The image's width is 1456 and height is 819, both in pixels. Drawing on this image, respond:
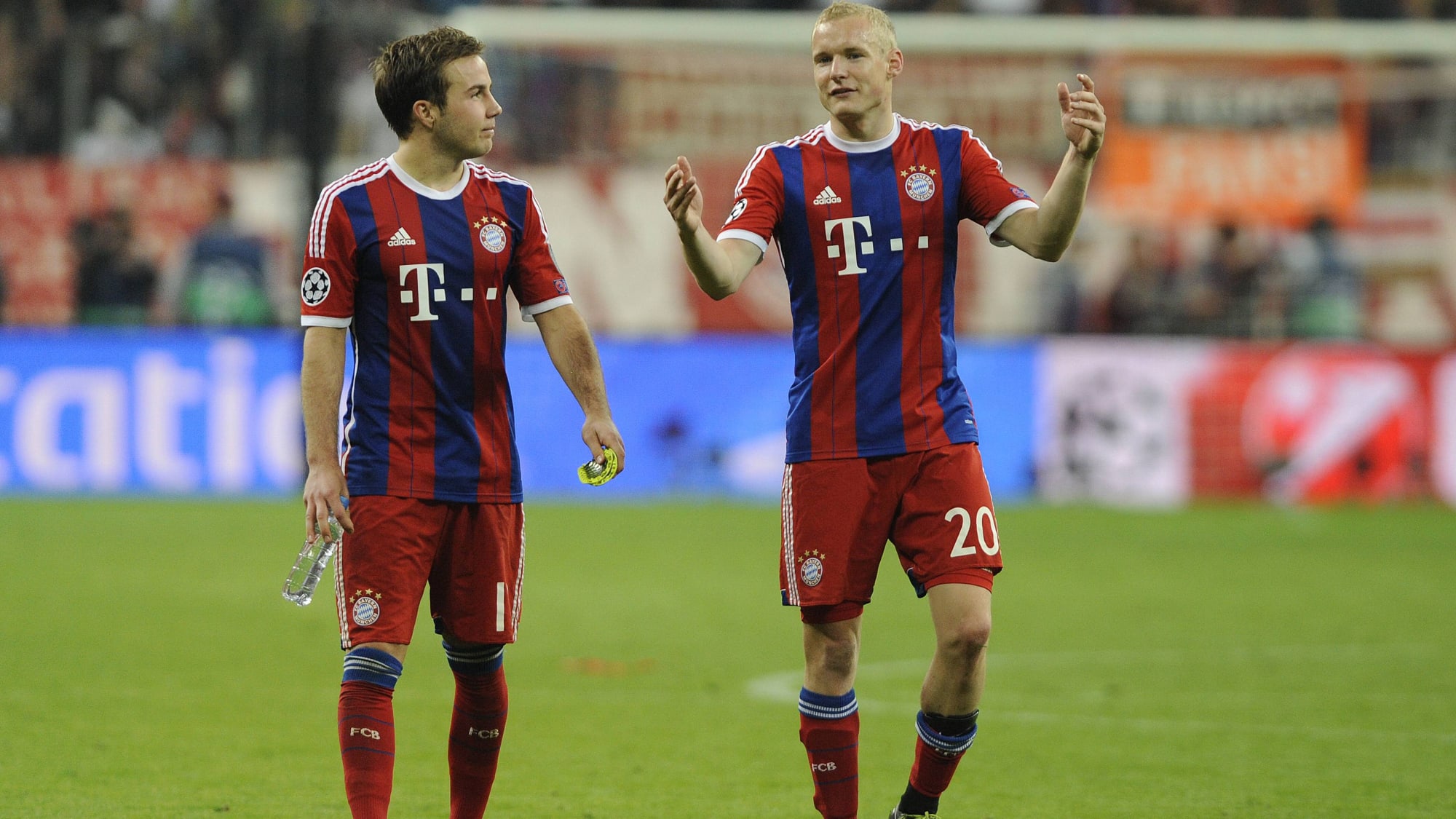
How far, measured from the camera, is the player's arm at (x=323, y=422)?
477 cm

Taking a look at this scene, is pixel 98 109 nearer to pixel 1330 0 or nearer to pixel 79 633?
pixel 79 633

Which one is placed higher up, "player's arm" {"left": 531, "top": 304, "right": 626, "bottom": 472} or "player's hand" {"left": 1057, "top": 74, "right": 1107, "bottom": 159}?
"player's hand" {"left": 1057, "top": 74, "right": 1107, "bottom": 159}

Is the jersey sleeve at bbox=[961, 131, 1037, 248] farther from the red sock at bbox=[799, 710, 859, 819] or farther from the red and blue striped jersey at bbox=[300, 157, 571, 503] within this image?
the red sock at bbox=[799, 710, 859, 819]

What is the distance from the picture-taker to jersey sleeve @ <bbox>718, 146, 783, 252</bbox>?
16.9 feet

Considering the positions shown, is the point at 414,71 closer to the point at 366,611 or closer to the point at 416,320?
the point at 416,320

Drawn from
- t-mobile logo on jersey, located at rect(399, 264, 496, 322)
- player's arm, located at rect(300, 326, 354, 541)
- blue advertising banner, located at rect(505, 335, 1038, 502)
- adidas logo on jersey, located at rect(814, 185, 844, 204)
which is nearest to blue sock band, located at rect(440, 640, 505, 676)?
player's arm, located at rect(300, 326, 354, 541)

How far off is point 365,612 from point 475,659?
43 centimetres

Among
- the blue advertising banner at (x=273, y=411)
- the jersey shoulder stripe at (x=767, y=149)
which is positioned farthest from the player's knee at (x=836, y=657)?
the blue advertising banner at (x=273, y=411)

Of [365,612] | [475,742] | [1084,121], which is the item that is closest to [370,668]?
[365,612]

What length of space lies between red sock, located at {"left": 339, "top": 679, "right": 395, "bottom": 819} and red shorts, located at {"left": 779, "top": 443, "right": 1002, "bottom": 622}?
110 cm

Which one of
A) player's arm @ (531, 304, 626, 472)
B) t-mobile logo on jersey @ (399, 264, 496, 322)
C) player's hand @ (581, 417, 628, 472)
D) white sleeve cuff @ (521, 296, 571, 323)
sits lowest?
player's hand @ (581, 417, 628, 472)

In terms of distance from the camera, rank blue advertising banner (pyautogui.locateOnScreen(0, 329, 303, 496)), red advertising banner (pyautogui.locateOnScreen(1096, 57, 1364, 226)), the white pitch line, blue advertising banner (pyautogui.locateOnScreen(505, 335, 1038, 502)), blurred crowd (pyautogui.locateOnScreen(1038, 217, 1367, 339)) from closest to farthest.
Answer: the white pitch line, blue advertising banner (pyautogui.locateOnScreen(0, 329, 303, 496)), blue advertising banner (pyautogui.locateOnScreen(505, 335, 1038, 502)), blurred crowd (pyautogui.locateOnScreen(1038, 217, 1367, 339)), red advertising banner (pyautogui.locateOnScreen(1096, 57, 1364, 226))

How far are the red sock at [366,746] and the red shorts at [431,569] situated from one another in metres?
0.14

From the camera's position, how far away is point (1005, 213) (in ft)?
17.2
